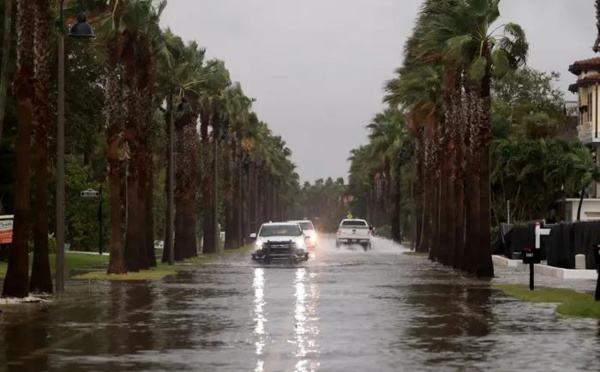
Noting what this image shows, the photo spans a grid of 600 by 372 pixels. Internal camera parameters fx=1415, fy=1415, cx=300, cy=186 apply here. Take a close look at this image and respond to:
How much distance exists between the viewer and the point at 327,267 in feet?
185

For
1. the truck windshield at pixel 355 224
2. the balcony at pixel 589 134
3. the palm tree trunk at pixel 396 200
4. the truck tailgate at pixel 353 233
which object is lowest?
the truck tailgate at pixel 353 233

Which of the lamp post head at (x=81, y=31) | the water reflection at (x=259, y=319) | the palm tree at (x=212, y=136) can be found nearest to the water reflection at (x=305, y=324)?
the water reflection at (x=259, y=319)

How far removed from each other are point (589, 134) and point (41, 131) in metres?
56.8

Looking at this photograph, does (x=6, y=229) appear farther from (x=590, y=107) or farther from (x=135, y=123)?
(x=590, y=107)

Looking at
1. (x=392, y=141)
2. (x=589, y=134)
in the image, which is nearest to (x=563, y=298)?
(x=589, y=134)

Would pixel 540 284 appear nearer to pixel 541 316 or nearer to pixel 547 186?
pixel 541 316

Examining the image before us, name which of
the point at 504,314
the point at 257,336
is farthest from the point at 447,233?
the point at 257,336

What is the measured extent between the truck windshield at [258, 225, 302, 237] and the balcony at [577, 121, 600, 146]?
28569 mm

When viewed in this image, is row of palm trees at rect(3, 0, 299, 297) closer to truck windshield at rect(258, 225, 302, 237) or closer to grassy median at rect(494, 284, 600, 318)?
truck windshield at rect(258, 225, 302, 237)

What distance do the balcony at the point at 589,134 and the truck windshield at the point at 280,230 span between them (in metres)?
28.6

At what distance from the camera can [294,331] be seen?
22859 mm

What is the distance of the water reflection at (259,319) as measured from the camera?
18312 millimetres

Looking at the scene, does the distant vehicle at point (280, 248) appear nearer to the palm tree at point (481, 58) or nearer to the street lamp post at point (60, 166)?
the palm tree at point (481, 58)

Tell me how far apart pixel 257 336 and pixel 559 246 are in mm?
31493
